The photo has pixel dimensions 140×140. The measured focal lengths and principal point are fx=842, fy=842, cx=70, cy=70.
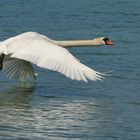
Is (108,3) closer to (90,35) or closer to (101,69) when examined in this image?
(90,35)

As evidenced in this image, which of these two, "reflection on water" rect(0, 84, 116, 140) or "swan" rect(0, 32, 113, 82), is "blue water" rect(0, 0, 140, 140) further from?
"swan" rect(0, 32, 113, 82)

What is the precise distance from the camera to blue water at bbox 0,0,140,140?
32.7 feet

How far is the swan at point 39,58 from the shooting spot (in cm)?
1077

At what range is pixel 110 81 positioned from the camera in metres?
13.1

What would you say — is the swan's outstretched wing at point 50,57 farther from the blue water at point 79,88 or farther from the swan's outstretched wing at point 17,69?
the swan's outstretched wing at point 17,69

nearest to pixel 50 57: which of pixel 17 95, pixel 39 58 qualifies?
pixel 39 58

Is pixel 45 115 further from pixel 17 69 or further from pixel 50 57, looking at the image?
pixel 17 69

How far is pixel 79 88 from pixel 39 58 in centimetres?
157

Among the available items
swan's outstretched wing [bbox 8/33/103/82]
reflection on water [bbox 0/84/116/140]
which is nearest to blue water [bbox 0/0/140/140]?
reflection on water [bbox 0/84/116/140]

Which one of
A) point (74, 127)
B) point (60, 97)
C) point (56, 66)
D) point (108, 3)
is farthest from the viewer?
point (108, 3)

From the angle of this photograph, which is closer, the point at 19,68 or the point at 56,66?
the point at 56,66

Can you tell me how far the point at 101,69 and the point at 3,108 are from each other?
9.53ft

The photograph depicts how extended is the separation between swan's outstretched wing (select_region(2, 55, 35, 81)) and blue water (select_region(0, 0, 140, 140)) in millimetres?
148

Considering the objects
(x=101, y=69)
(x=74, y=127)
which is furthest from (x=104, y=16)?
(x=74, y=127)
